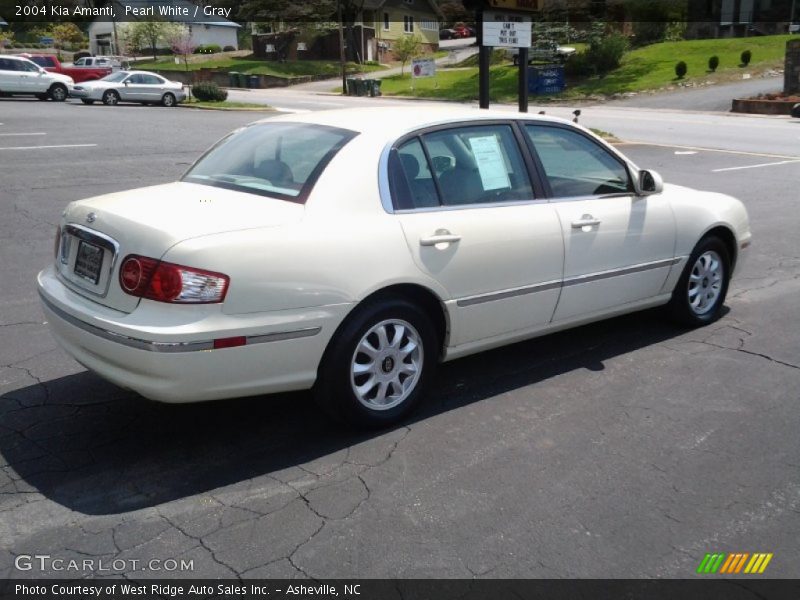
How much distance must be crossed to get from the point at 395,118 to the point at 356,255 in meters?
1.05

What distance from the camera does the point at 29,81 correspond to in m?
34.5

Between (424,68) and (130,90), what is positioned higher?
(424,68)

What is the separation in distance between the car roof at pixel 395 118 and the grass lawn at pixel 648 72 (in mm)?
37167

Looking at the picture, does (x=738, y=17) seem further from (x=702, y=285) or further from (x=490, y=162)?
(x=490, y=162)

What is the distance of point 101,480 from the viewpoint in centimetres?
383

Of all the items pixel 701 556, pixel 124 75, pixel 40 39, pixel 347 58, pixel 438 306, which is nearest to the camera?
pixel 701 556

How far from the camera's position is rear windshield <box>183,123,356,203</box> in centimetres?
434

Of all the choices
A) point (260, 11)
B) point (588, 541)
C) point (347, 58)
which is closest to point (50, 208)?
point (588, 541)

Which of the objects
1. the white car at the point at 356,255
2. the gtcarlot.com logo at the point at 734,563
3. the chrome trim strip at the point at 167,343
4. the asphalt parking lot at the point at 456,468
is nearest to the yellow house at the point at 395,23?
the white car at the point at 356,255

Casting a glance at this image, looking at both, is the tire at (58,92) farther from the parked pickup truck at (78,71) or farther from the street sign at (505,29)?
the street sign at (505,29)

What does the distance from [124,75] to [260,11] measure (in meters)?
41.4

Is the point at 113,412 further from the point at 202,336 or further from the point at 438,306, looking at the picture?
the point at 438,306

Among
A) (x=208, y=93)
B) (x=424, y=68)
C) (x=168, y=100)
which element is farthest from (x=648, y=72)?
(x=168, y=100)

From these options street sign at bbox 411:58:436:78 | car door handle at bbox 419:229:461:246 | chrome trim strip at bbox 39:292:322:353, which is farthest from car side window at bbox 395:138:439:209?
street sign at bbox 411:58:436:78
